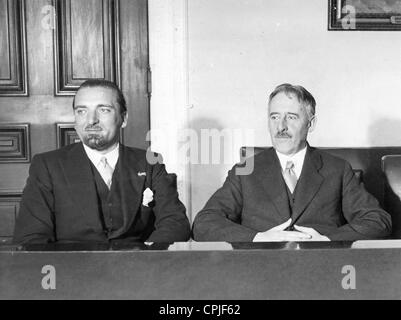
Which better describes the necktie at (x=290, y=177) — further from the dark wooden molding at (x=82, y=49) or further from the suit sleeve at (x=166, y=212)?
the dark wooden molding at (x=82, y=49)

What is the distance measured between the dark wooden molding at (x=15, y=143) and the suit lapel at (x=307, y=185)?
1.65 meters

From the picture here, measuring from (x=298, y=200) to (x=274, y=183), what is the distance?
0.35 feet

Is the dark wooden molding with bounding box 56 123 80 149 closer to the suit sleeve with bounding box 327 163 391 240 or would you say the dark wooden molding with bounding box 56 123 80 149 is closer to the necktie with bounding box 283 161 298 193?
the necktie with bounding box 283 161 298 193

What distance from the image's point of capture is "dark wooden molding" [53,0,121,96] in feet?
9.92

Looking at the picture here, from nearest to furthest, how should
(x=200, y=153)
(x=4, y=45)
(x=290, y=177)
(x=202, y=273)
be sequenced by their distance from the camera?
(x=202, y=273)
(x=290, y=177)
(x=4, y=45)
(x=200, y=153)

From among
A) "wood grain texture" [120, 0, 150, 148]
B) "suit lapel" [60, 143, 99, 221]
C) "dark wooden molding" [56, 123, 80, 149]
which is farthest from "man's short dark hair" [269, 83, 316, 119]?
"dark wooden molding" [56, 123, 80, 149]

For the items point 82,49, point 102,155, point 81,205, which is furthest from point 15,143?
point 81,205

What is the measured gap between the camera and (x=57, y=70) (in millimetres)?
3029

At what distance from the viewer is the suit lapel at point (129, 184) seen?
1922 millimetres

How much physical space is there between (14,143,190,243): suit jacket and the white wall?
1.13m

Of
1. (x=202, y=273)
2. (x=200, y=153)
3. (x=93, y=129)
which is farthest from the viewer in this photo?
(x=200, y=153)

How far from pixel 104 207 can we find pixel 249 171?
0.54 metres

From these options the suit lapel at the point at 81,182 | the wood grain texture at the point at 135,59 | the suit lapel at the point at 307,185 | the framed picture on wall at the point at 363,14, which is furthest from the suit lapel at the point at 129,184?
the framed picture on wall at the point at 363,14

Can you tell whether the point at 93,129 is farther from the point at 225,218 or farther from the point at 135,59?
the point at 135,59
